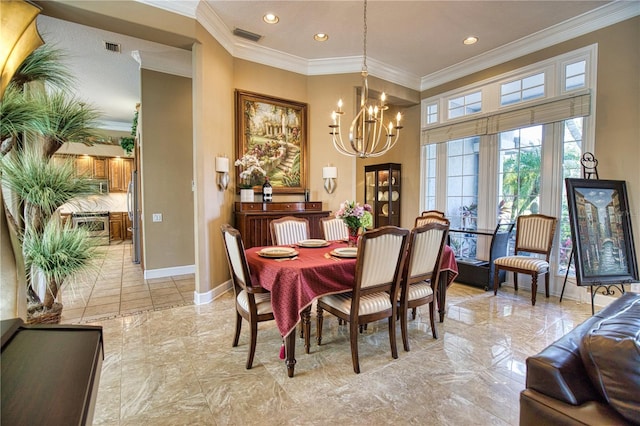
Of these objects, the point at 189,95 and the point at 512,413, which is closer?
the point at 512,413

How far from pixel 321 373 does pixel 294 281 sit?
759 mm

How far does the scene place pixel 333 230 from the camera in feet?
12.1

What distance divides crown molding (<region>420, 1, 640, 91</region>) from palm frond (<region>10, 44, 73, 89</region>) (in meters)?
5.26

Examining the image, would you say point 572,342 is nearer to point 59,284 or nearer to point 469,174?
point 59,284

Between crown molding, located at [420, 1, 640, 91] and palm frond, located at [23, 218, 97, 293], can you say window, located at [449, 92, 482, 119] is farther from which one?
palm frond, located at [23, 218, 97, 293]

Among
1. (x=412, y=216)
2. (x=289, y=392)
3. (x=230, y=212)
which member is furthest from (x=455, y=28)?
(x=289, y=392)

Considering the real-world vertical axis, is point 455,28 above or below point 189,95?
above

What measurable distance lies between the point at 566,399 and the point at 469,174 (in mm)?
4639

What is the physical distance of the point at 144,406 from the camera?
75.2 inches

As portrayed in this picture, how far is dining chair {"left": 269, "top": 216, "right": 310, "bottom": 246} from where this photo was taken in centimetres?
333

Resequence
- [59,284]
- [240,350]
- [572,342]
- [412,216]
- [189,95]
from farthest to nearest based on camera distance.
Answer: [412,216] → [189,95] → [240,350] → [59,284] → [572,342]

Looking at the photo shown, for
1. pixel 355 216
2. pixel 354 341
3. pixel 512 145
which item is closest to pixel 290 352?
pixel 354 341

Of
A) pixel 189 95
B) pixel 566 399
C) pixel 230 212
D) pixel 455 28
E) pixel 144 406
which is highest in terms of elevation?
pixel 455 28

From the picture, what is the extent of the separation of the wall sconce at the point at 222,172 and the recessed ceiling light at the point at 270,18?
5.90 feet
